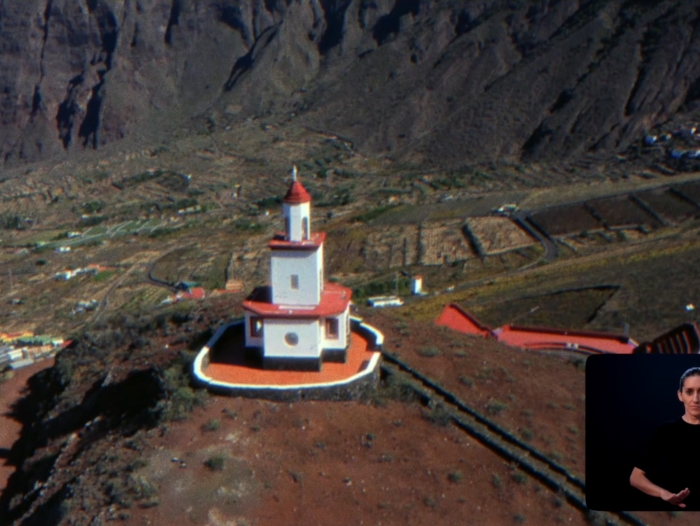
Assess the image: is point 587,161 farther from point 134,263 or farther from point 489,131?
point 134,263

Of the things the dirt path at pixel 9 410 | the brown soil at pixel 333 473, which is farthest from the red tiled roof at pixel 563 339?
→ the dirt path at pixel 9 410

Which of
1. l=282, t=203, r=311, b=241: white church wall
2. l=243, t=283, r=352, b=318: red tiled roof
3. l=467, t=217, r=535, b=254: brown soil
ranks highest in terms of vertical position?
l=282, t=203, r=311, b=241: white church wall

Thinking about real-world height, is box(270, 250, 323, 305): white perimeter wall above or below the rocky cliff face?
above

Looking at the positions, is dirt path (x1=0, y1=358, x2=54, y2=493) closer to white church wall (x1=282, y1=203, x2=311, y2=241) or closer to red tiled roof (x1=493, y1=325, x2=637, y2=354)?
white church wall (x1=282, y1=203, x2=311, y2=241)

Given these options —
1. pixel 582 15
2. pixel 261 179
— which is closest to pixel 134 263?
pixel 261 179

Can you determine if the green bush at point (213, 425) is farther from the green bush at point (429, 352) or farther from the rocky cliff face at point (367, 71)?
the rocky cliff face at point (367, 71)

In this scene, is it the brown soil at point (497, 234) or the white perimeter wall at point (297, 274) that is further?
the brown soil at point (497, 234)

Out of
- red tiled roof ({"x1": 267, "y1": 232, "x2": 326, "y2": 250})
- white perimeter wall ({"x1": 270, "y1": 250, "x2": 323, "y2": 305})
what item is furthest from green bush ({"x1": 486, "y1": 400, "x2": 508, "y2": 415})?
red tiled roof ({"x1": 267, "y1": 232, "x2": 326, "y2": 250})
